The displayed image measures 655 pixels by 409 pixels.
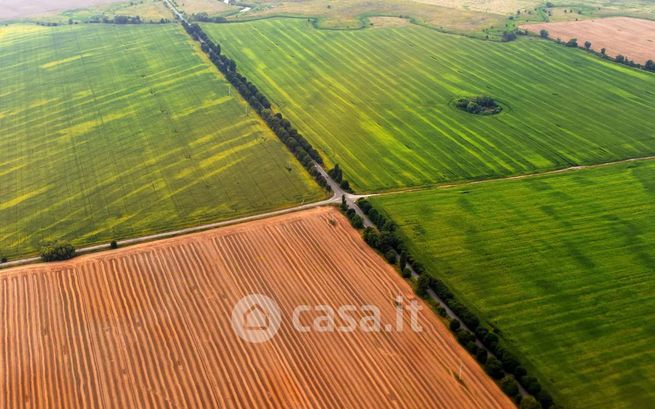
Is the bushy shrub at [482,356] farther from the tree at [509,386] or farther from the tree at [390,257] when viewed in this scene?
the tree at [390,257]

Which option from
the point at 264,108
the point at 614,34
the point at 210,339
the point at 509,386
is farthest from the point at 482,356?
the point at 614,34

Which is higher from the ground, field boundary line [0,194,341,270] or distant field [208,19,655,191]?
distant field [208,19,655,191]

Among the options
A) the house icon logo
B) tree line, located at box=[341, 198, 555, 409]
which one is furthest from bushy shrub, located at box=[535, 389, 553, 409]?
the house icon logo

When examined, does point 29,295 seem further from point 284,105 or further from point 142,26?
point 142,26

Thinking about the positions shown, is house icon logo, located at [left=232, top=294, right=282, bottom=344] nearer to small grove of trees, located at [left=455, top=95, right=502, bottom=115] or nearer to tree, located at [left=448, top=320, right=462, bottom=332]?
tree, located at [left=448, top=320, right=462, bottom=332]

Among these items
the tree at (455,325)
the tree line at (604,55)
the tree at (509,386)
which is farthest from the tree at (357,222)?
the tree line at (604,55)

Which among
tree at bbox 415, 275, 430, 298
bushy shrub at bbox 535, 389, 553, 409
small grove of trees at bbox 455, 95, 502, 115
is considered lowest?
bushy shrub at bbox 535, 389, 553, 409
